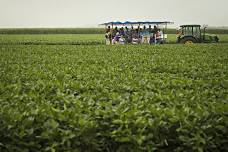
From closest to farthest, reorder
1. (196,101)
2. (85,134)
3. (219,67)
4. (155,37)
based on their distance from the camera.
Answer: (85,134) → (196,101) → (219,67) → (155,37)

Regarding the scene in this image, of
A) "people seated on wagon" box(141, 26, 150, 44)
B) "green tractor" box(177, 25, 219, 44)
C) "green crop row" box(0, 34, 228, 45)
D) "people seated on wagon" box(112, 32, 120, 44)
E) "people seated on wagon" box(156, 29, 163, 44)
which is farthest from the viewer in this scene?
"green crop row" box(0, 34, 228, 45)

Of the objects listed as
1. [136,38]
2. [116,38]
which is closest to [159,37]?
[136,38]

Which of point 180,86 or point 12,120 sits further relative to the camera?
point 180,86

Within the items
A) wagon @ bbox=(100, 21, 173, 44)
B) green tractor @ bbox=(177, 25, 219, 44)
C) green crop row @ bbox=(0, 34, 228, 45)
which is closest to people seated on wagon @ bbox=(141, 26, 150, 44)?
wagon @ bbox=(100, 21, 173, 44)

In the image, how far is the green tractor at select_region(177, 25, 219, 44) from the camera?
106 ft

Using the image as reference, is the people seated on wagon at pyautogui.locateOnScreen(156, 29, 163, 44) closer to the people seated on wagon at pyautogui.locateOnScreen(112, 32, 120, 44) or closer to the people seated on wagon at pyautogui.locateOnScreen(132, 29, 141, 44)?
the people seated on wagon at pyautogui.locateOnScreen(132, 29, 141, 44)

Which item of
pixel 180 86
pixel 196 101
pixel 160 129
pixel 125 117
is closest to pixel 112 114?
pixel 125 117

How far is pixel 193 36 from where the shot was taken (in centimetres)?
3266

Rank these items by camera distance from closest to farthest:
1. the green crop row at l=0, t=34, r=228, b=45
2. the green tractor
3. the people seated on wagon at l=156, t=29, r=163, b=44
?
the green tractor < the people seated on wagon at l=156, t=29, r=163, b=44 < the green crop row at l=0, t=34, r=228, b=45

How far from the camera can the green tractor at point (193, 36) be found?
3231 centimetres

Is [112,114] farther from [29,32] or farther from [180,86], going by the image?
[29,32]

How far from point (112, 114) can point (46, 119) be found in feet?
2.67

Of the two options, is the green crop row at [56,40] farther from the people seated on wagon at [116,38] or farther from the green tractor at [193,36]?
the green tractor at [193,36]

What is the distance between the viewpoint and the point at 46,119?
16.4ft
